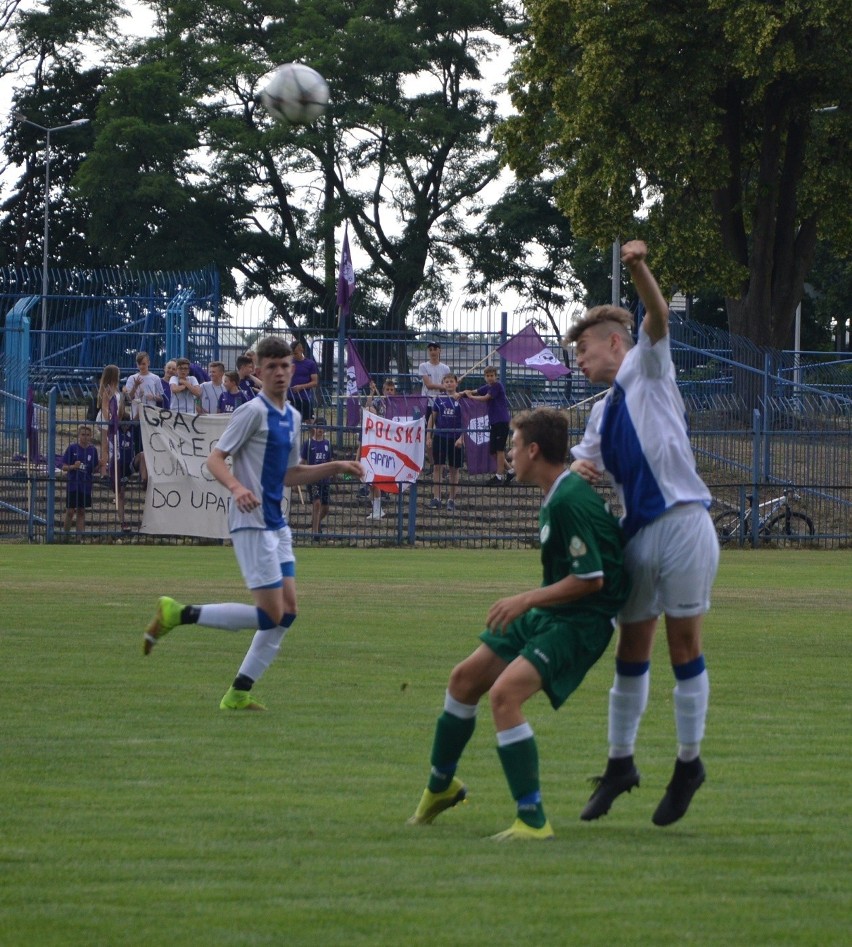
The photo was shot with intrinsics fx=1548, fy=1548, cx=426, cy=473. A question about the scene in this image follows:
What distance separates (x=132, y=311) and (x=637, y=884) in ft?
105

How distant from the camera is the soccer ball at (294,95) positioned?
14.9m

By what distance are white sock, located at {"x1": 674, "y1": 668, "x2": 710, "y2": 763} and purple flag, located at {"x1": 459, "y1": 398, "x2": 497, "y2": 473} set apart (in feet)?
60.9

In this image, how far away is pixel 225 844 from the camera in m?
5.36

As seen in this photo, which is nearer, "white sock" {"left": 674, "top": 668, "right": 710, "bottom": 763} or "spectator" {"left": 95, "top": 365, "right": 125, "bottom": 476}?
"white sock" {"left": 674, "top": 668, "right": 710, "bottom": 763}

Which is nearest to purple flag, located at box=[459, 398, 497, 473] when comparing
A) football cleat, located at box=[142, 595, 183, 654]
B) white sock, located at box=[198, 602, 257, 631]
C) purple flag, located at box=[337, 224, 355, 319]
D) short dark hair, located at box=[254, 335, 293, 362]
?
purple flag, located at box=[337, 224, 355, 319]

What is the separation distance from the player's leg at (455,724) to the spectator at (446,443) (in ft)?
58.6

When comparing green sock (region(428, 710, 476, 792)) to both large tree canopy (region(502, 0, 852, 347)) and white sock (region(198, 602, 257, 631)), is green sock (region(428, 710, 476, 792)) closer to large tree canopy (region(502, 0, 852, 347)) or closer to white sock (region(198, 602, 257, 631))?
white sock (region(198, 602, 257, 631))

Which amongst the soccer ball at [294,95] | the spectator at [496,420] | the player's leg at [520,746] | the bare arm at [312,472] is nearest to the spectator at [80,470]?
the spectator at [496,420]

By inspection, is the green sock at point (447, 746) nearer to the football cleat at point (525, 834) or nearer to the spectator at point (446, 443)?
the football cleat at point (525, 834)

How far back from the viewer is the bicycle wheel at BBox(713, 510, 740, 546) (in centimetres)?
2407

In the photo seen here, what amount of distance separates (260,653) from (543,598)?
364cm

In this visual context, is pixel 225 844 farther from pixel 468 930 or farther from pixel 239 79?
pixel 239 79

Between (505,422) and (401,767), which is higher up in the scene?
(505,422)

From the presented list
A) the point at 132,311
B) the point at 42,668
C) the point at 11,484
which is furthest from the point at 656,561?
the point at 132,311
